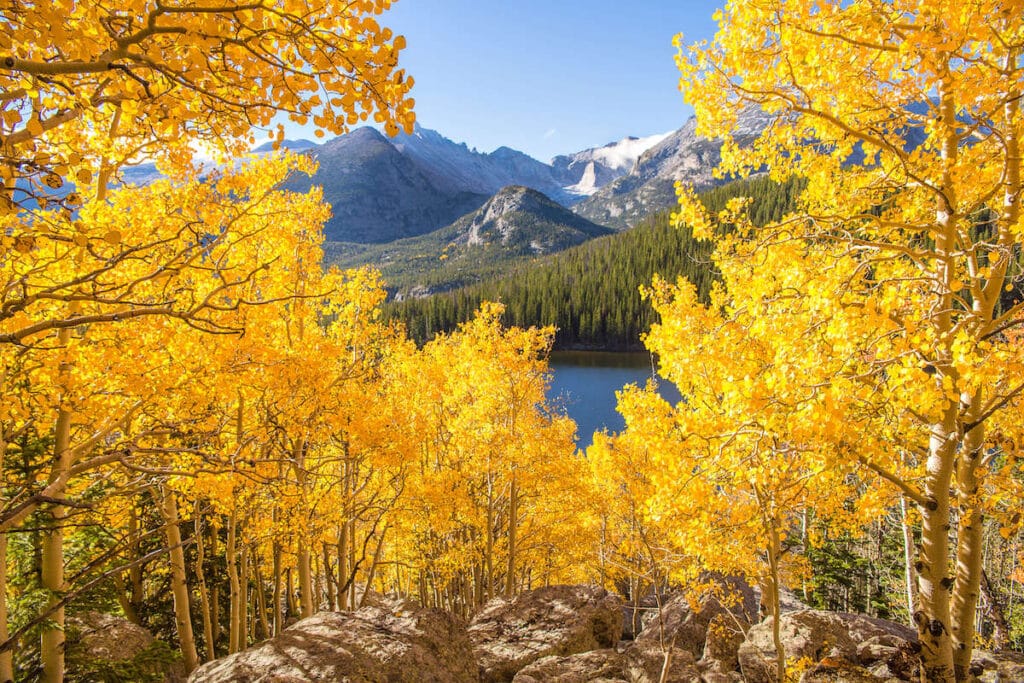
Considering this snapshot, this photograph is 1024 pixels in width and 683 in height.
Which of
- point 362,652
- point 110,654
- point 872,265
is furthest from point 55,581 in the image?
point 872,265

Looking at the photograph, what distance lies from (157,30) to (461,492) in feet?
37.3

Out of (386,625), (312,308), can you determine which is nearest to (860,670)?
(386,625)

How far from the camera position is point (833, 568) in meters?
20.6

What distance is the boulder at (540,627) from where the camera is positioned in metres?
8.98

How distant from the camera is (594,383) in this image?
63.7 metres

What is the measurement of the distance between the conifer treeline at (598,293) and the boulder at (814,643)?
270 feet

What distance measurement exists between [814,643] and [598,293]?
3879 inches

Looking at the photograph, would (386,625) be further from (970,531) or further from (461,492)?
(970,531)

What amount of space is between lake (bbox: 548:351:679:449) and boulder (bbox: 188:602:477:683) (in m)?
21.4

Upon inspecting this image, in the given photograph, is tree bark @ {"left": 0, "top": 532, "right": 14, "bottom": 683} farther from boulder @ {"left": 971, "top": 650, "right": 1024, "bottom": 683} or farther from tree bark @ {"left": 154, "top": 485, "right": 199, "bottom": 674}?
boulder @ {"left": 971, "top": 650, "right": 1024, "bottom": 683}

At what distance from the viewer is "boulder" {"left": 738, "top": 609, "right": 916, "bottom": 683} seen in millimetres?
7840

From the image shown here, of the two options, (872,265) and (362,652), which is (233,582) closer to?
(362,652)

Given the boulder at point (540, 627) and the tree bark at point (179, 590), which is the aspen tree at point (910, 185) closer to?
the boulder at point (540, 627)

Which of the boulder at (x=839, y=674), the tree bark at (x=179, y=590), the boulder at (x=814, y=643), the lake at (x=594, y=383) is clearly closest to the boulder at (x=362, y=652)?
the tree bark at (x=179, y=590)
